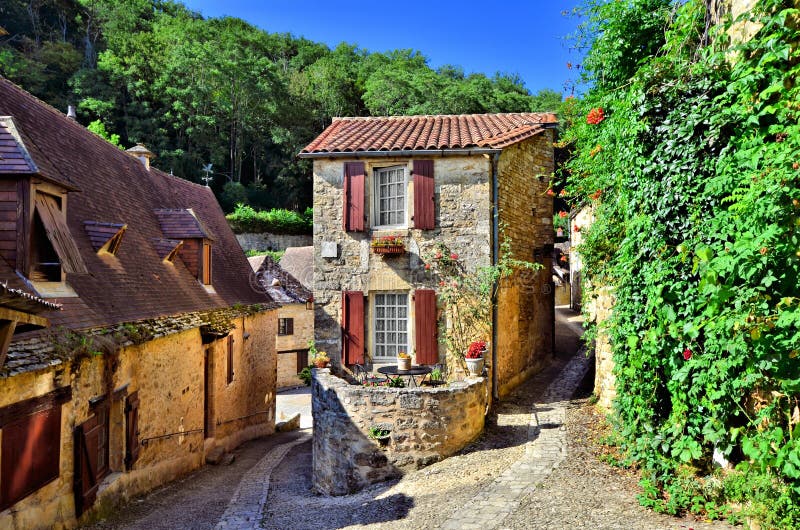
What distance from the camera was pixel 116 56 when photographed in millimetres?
38375

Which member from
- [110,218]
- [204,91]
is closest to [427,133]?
[110,218]

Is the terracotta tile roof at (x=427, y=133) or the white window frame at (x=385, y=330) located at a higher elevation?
the terracotta tile roof at (x=427, y=133)

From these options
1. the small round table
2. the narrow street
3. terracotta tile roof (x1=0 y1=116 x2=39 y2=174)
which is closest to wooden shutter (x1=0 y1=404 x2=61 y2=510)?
the narrow street

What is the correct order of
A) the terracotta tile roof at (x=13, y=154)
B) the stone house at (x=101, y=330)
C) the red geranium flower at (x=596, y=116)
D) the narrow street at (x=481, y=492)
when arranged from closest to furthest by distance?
the narrow street at (x=481, y=492) → the stone house at (x=101, y=330) → the terracotta tile roof at (x=13, y=154) → the red geranium flower at (x=596, y=116)

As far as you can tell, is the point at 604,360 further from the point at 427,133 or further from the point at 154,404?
the point at 154,404

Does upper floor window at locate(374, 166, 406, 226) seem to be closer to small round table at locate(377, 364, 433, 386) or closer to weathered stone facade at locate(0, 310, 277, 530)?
small round table at locate(377, 364, 433, 386)

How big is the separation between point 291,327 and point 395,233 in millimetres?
14709

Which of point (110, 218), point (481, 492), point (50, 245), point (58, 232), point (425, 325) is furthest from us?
point (425, 325)

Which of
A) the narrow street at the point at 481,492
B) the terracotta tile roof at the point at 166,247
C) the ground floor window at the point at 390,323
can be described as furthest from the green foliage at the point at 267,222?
the ground floor window at the point at 390,323

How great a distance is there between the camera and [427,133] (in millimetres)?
12414

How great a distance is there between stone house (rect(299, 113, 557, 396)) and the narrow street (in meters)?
2.01

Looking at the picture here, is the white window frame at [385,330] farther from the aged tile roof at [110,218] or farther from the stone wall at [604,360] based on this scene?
the aged tile roof at [110,218]

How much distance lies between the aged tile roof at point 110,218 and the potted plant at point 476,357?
6.17 m

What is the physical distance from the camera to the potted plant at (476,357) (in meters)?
9.80
